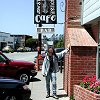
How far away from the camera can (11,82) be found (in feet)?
31.8

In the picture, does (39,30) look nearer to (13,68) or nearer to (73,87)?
(13,68)

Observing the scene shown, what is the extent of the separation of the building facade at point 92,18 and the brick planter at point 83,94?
87 centimetres

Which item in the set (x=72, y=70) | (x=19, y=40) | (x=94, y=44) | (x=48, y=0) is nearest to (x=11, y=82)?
(x=72, y=70)

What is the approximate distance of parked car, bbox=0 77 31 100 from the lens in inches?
364

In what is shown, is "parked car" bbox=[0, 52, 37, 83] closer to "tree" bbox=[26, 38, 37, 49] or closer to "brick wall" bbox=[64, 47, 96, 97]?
"brick wall" bbox=[64, 47, 96, 97]

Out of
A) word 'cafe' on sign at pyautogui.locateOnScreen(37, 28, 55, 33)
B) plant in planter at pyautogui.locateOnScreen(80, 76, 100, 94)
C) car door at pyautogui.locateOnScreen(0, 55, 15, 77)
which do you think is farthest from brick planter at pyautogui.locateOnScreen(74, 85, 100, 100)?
word 'cafe' on sign at pyautogui.locateOnScreen(37, 28, 55, 33)

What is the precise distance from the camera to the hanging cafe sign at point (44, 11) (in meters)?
22.0

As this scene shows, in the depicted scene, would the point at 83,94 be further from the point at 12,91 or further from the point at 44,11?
the point at 44,11

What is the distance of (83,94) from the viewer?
9.13m

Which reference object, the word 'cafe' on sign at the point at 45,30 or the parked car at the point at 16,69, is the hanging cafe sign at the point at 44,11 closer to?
the word 'cafe' on sign at the point at 45,30

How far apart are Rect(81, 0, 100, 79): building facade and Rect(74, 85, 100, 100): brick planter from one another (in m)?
0.87

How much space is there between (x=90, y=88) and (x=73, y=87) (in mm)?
1745

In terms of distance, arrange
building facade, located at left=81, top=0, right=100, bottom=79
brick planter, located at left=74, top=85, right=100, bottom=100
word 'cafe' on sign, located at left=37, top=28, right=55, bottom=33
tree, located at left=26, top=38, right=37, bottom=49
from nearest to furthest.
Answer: brick planter, located at left=74, top=85, right=100, bottom=100
building facade, located at left=81, top=0, right=100, bottom=79
word 'cafe' on sign, located at left=37, top=28, right=55, bottom=33
tree, located at left=26, top=38, right=37, bottom=49

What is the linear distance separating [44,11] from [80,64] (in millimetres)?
12956
